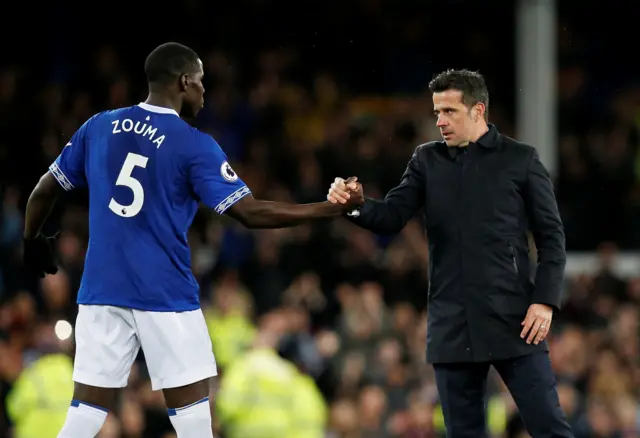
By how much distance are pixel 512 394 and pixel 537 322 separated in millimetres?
347

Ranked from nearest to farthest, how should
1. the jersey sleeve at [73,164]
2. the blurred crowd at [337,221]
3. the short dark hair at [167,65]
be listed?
the short dark hair at [167,65] → the jersey sleeve at [73,164] → the blurred crowd at [337,221]

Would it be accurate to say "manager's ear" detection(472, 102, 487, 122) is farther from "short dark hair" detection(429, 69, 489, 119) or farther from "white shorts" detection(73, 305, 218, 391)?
"white shorts" detection(73, 305, 218, 391)

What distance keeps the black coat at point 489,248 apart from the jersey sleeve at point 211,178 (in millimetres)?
652

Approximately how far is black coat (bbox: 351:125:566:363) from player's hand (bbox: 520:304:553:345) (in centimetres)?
4

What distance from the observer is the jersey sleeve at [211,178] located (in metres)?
4.87

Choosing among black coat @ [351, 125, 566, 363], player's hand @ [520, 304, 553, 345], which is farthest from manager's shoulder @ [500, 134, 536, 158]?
player's hand @ [520, 304, 553, 345]

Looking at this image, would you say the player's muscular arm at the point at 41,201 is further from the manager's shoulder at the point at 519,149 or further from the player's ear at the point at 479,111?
the manager's shoulder at the point at 519,149

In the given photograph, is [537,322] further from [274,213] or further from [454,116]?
[274,213]

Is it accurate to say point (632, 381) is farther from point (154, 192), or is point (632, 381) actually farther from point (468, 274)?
point (154, 192)

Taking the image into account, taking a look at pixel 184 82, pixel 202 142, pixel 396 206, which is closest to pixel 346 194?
pixel 396 206

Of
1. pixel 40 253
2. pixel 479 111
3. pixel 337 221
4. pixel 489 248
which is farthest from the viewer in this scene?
pixel 337 221

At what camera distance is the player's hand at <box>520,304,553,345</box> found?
201 inches

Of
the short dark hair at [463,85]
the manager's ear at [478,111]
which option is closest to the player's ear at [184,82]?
the short dark hair at [463,85]

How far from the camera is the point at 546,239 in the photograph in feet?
16.9
